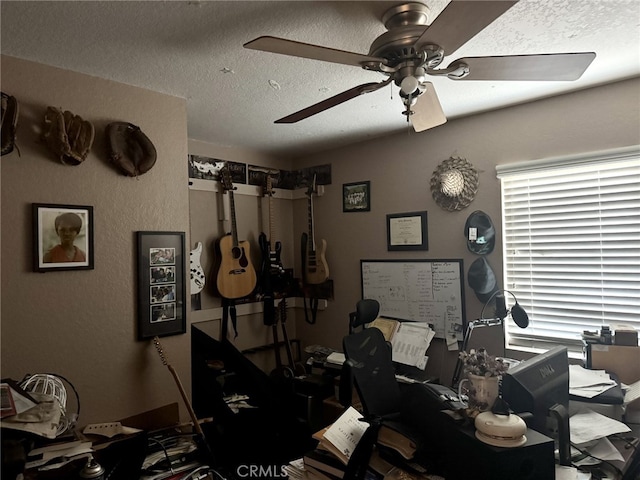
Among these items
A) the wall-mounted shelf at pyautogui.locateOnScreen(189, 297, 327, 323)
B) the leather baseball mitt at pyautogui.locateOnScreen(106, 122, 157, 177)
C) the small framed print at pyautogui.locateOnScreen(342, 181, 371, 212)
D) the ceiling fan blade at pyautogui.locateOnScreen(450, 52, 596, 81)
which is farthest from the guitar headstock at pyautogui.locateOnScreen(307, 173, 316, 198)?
the ceiling fan blade at pyautogui.locateOnScreen(450, 52, 596, 81)

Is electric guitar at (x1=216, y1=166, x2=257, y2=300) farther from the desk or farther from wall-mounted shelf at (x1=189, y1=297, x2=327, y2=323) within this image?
the desk

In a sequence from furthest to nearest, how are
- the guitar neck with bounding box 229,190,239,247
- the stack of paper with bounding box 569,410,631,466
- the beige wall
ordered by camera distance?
the guitar neck with bounding box 229,190,239,247, the beige wall, the stack of paper with bounding box 569,410,631,466

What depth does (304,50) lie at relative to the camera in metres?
1.34

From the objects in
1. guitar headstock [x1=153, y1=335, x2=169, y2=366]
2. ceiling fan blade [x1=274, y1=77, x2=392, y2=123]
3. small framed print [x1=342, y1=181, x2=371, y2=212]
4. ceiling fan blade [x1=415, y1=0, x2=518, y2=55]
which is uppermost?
Answer: ceiling fan blade [x1=415, y1=0, x2=518, y2=55]

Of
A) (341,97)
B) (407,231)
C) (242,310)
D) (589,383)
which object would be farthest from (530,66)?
(242,310)

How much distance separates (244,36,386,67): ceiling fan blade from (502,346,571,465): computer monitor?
1.23 m

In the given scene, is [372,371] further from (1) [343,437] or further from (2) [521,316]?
(2) [521,316]

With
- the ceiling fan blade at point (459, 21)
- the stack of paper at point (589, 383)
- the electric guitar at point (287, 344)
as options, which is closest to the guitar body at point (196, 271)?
the electric guitar at point (287, 344)

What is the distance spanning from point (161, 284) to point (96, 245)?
1.38 feet

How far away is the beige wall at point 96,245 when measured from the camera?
1.87 m

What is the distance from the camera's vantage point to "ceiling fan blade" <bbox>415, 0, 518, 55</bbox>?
108 centimetres

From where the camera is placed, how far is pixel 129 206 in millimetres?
2244

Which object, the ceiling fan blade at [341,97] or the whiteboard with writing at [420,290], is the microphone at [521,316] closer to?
the whiteboard with writing at [420,290]

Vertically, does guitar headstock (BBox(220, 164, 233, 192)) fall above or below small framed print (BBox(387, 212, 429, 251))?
above
